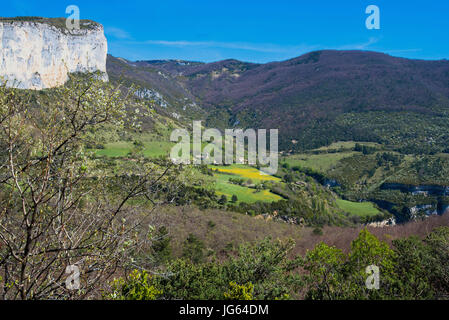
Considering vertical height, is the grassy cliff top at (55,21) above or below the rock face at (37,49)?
above

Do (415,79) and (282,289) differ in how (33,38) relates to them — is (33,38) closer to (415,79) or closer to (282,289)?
(282,289)

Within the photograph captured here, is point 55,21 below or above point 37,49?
above

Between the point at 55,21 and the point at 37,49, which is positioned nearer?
the point at 37,49

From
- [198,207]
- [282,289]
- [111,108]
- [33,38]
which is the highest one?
[33,38]

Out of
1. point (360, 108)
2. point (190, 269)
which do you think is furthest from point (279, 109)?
point (190, 269)

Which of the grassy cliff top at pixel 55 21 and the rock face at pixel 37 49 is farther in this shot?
the grassy cliff top at pixel 55 21

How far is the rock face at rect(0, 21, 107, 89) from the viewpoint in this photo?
92188 mm

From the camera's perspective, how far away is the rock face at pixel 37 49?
92188mm

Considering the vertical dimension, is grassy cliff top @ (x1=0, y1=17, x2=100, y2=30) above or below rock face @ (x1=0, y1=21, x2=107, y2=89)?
above

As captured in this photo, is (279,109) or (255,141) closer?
(255,141)

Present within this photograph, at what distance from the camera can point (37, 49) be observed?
10156 cm

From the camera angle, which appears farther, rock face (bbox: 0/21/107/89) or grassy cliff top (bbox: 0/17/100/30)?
grassy cliff top (bbox: 0/17/100/30)

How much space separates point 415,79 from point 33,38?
22856 centimetres

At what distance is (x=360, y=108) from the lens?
172 metres
